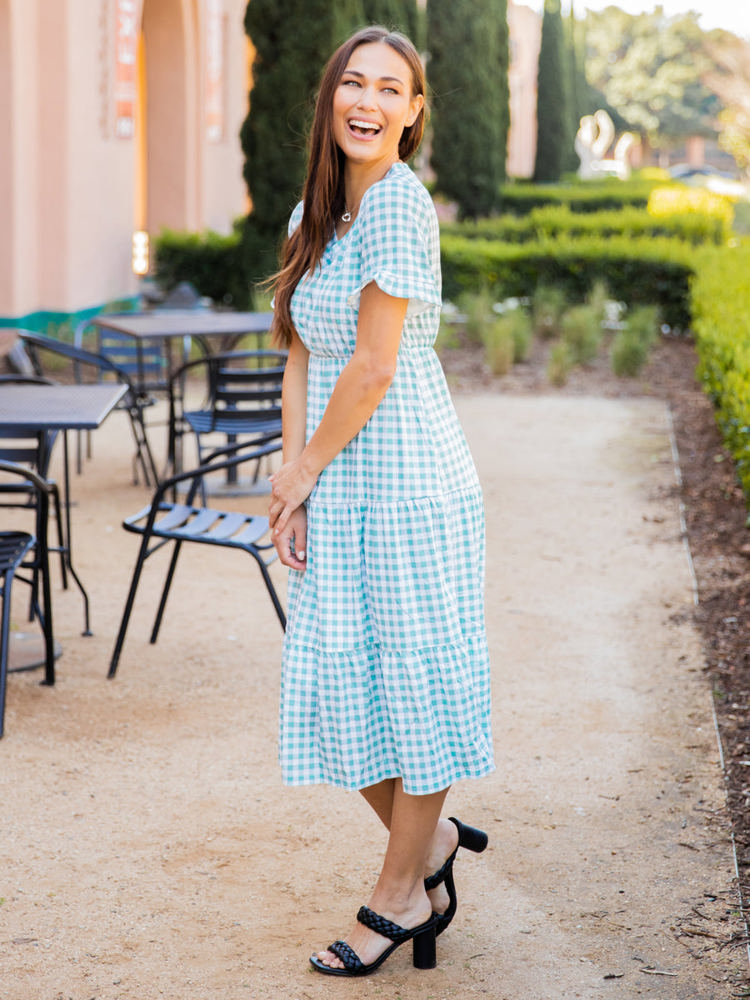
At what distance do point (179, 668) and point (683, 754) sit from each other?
1.66 meters

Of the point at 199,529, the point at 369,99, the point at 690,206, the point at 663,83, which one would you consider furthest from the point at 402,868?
the point at 663,83

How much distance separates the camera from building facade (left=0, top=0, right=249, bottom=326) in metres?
10.2

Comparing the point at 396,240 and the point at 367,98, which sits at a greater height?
the point at 367,98

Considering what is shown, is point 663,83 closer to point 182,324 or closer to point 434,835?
point 182,324

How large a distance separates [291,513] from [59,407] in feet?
6.79

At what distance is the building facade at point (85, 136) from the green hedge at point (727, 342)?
559 centimetres

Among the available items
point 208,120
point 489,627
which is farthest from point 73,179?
point 489,627

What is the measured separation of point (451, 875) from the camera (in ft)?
8.25

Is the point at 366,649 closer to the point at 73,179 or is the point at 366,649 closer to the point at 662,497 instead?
the point at 662,497

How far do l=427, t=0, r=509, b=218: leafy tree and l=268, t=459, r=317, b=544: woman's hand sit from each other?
16933 mm

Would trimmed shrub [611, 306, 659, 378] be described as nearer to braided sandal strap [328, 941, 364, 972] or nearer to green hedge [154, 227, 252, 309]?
green hedge [154, 227, 252, 309]

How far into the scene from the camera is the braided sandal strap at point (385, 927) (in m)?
2.37

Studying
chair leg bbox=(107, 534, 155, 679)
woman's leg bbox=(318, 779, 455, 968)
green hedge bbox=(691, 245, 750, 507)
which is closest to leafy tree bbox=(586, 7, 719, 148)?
green hedge bbox=(691, 245, 750, 507)

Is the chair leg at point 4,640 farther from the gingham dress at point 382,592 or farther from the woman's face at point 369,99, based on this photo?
the woman's face at point 369,99
